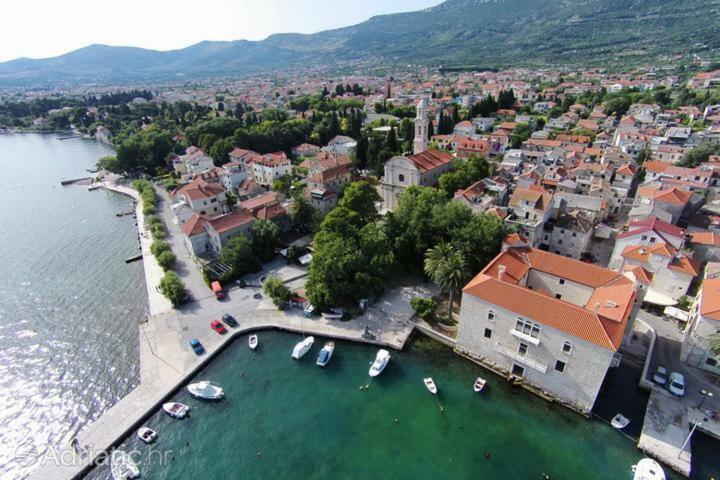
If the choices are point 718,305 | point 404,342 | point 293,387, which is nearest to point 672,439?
point 718,305

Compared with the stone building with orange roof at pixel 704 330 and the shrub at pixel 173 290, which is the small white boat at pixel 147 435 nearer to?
the shrub at pixel 173 290

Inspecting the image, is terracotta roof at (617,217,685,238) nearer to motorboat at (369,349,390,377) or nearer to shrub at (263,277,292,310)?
motorboat at (369,349,390,377)

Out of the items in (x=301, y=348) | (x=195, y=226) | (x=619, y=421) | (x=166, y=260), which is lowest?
(x=619, y=421)

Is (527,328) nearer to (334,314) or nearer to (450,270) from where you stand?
(450,270)

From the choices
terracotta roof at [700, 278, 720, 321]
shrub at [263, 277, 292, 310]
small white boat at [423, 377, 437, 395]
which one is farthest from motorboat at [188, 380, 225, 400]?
terracotta roof at [700, 278, 720, 321]

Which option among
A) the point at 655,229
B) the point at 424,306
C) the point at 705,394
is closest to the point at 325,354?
the point at 424,306

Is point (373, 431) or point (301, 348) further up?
point (301, 348)
